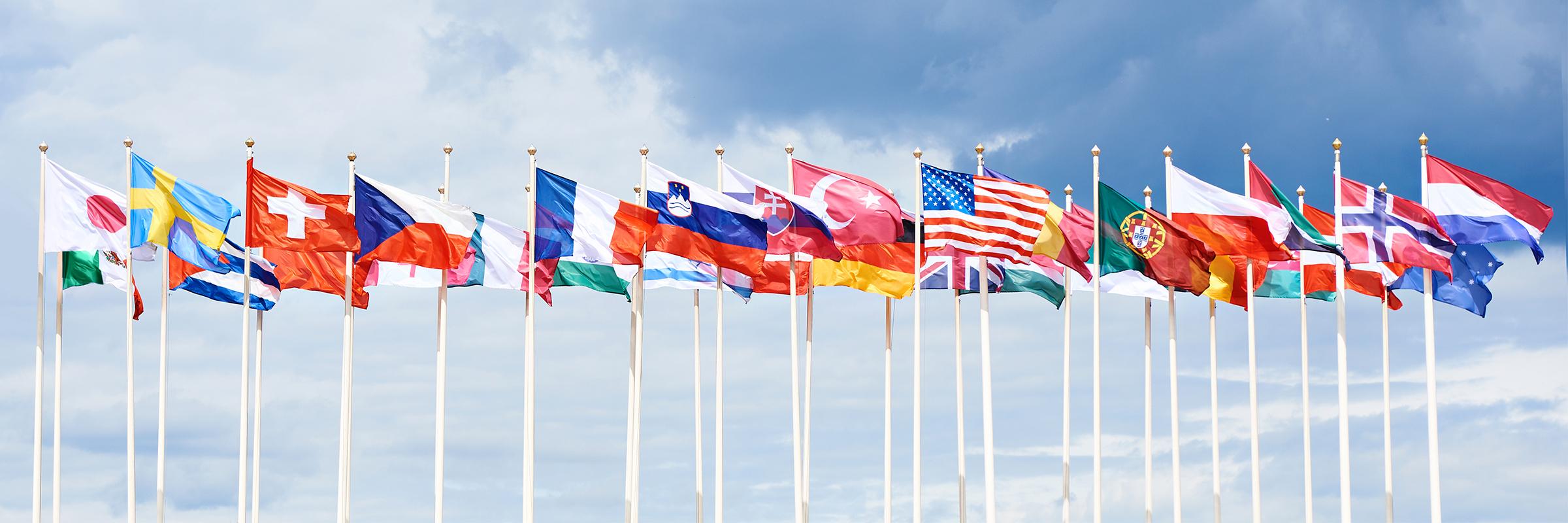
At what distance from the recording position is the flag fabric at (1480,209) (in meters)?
42.2

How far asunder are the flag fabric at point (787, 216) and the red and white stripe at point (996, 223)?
280 centimetres

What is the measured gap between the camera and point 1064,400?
4372cm

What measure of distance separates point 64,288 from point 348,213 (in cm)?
852

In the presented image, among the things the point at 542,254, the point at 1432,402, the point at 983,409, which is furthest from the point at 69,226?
the point at 1432,402

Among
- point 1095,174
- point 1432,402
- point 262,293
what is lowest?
point 1432,402

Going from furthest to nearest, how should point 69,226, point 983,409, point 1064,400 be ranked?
point 1064,400 < point 69,226 < point 983,409

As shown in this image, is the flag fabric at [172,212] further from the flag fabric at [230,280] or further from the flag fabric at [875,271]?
the flag fabric at [875,271]

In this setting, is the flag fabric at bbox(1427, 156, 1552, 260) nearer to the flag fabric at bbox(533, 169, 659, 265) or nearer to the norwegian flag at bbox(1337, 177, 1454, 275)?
the norwegian flag at bbox(1337, 177, 1454, 275)

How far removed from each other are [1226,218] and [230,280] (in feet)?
81.5

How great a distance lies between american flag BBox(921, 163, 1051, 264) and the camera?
128 feet

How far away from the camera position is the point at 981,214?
1540 inches

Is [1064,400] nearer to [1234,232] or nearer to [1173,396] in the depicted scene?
[1173,396]

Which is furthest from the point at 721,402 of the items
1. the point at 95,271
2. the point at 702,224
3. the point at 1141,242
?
the point at 95,271

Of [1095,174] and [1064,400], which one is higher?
[1095,174]
